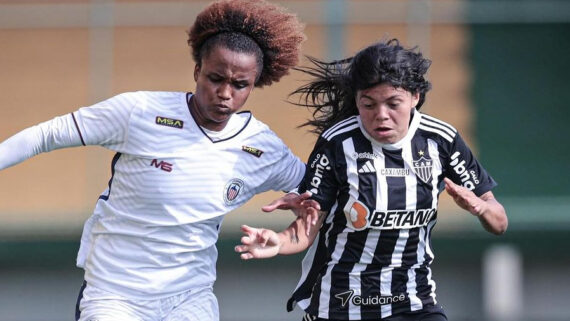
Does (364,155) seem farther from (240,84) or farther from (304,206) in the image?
(240,84)

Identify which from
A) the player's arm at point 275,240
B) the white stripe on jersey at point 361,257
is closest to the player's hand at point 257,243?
the player's arm at point 275,240

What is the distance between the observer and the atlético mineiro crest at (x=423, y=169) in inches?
176

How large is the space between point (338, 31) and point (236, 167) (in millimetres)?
4922

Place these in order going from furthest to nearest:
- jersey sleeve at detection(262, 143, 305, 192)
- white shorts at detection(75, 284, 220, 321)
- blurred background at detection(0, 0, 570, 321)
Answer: blurred background at detection(0, 0, 570, 321) → jersey sleeve at detection(262, 143, 305, 192) → white shorts at detection(75, 284, 220, 321)

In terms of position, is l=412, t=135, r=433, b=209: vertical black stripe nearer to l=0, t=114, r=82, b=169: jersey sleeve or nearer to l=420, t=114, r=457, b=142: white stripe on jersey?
l=420, t=114, r=457, b=142: white stripe on jersey

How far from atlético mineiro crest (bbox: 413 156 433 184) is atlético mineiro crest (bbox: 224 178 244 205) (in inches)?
28.9

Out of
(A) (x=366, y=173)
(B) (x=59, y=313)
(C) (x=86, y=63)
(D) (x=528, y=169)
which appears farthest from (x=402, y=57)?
(C) (x=86, y=63)

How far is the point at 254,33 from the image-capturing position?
4617mm

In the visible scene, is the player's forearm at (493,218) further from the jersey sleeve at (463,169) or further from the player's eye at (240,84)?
the player's eye at (240,84)

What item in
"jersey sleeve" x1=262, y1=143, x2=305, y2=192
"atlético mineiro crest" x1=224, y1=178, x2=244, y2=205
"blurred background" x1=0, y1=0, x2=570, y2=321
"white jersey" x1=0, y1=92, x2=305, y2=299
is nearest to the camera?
"white jersey" x1=0, y1=92, x2=305, y2=299

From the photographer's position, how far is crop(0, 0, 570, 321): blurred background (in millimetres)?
8852

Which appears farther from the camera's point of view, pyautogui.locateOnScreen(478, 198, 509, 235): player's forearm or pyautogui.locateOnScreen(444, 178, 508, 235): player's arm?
pyautogui.locateOnScreen(478, 198, 509, 235): player's forearm

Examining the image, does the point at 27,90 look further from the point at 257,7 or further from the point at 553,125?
the point at 257,7

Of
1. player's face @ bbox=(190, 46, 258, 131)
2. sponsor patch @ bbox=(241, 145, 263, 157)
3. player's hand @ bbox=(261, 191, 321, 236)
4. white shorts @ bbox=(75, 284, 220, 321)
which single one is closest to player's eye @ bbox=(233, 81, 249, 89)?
player's face @ bbox=(190, 46, 258, 131)
